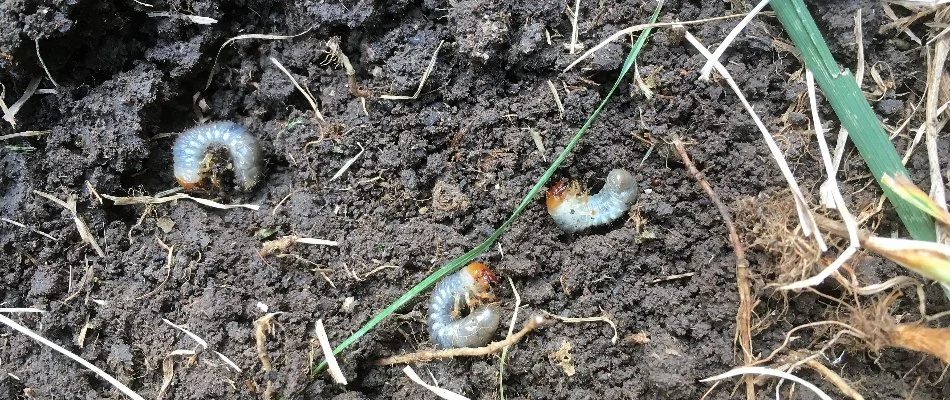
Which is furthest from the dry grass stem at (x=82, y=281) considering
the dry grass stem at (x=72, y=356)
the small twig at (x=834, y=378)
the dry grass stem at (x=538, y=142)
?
the small twig at (x=834, y=378)

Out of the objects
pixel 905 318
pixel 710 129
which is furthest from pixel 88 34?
pixel 905 318

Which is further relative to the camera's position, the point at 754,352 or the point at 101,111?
the point at 101,111

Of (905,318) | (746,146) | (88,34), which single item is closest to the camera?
(905,318)

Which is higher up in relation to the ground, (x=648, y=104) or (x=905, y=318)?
(x=648, y=104)

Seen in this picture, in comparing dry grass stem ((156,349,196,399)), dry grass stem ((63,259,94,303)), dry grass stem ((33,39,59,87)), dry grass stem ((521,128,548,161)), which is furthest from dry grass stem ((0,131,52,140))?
dry grass stem ((521,128,548,161))

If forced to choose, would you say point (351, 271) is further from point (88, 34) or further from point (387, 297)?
point (88, 34)

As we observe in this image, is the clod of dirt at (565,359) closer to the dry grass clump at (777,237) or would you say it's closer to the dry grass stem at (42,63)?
the dry grass clump at (777,237)
